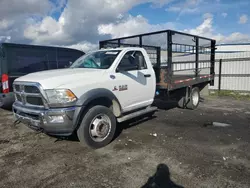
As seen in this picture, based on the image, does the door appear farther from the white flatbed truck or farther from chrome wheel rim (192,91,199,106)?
chrome wheel rim (192,91,199,106)

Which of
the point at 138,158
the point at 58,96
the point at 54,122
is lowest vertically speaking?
the point at 138,158

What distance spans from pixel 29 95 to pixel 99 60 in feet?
5.90

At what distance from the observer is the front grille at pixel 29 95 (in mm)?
3828

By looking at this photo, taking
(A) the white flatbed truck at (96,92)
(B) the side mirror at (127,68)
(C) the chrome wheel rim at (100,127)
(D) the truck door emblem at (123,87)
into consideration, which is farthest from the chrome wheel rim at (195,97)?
(C) the chrome wheel rim at (100,127)

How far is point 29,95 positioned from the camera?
3992 mm

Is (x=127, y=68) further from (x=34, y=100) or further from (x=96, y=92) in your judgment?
(x=34, y=100)

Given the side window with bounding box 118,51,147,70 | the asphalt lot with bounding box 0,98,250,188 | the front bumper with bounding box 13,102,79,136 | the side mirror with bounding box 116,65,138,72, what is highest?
the side window with bounding box 118,51,147,70

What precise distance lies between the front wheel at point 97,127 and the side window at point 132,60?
4.02ft

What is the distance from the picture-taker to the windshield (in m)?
4.81

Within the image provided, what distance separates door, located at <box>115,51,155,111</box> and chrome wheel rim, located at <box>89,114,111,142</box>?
618 millimetres

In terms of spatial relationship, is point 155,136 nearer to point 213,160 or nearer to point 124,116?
point 124,116

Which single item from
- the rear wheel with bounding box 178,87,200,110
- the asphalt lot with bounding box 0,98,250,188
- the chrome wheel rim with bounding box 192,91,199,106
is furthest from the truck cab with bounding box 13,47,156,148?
the chrome wheel rim with bounding box 192,91,199,106

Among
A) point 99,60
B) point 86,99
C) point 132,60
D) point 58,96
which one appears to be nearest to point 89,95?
point 86,99

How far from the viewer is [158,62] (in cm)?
662
